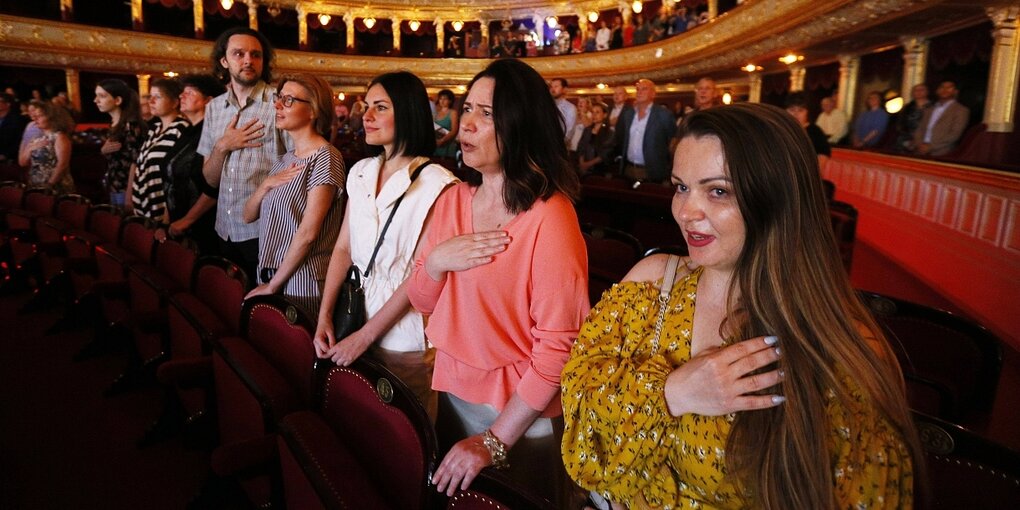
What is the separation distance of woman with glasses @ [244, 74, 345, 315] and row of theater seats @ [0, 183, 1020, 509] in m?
0.20

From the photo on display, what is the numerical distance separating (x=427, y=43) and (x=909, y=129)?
20.5 meters

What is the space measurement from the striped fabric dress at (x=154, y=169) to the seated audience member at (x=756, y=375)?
2.96 metres

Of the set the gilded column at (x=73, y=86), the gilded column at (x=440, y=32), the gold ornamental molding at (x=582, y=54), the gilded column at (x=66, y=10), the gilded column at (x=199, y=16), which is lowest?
the gilded column at (x=73, y=86)

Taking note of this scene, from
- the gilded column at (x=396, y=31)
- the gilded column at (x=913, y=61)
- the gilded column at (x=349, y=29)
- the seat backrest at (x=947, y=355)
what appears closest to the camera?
the seat backrest at (x=947, y=355)

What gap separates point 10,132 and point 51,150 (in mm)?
2946

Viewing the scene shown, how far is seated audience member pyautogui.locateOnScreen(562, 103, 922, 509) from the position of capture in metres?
0.79

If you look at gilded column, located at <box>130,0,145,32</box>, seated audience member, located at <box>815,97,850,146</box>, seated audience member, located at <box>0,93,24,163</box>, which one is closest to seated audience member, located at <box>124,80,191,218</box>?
seated audience member, located at <box>0,93,24,163</box>

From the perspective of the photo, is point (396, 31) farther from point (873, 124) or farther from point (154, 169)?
point (154, 169)

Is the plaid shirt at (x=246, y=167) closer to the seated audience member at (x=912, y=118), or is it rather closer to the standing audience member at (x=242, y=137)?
the standing audience member at (x=242, y=137)

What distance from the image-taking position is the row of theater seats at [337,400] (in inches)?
36.7

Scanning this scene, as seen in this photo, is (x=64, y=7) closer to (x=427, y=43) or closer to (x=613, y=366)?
(x=427, y=43)

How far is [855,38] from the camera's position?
8805 millimetres

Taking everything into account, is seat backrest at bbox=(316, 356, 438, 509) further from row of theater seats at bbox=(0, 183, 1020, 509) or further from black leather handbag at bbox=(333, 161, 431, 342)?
black leather handbag at bbox=(333, 161, 431, 342)

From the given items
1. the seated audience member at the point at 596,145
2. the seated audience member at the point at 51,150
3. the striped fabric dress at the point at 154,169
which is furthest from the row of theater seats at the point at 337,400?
the seated audience member at the point at 596,145
